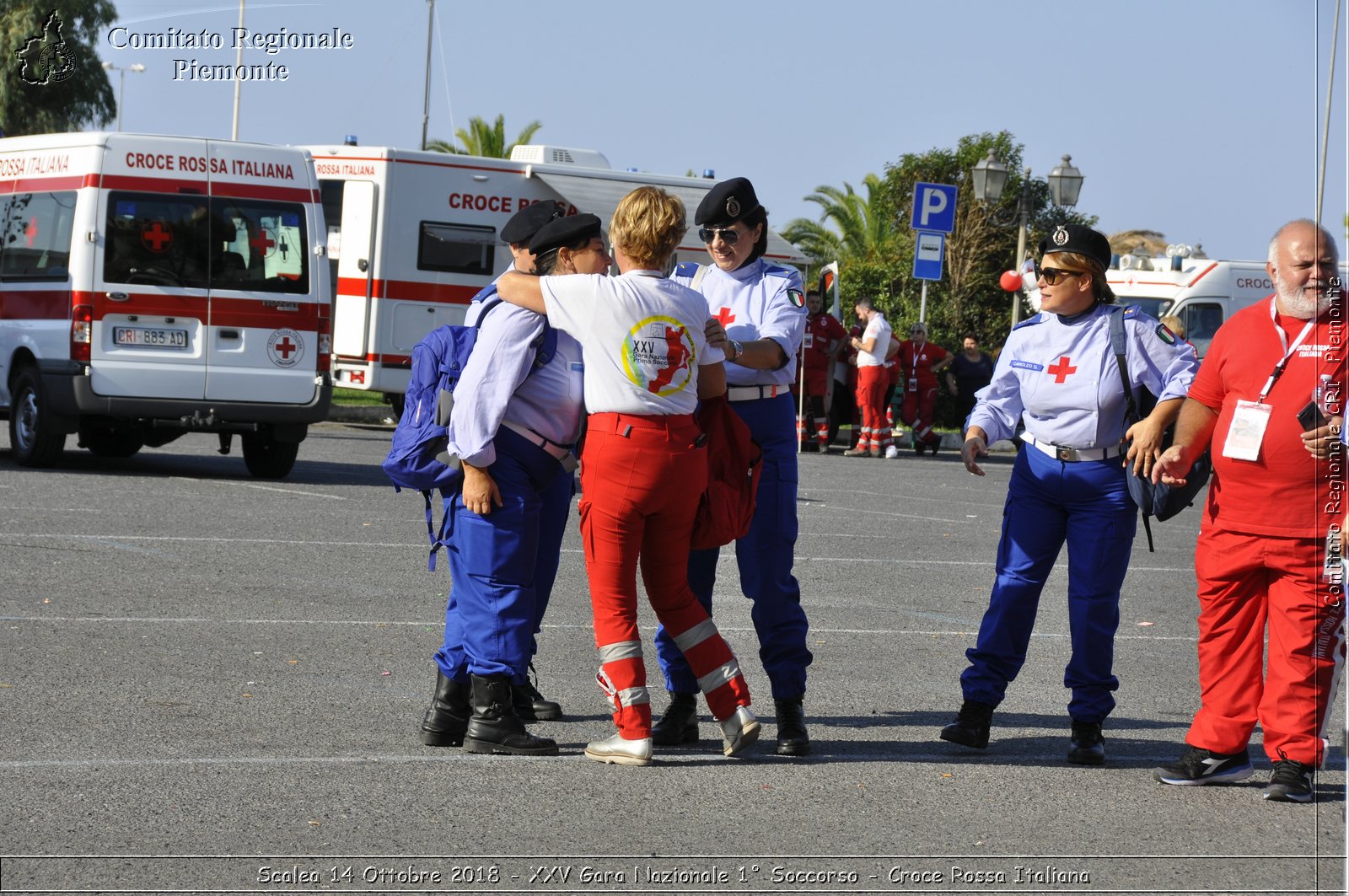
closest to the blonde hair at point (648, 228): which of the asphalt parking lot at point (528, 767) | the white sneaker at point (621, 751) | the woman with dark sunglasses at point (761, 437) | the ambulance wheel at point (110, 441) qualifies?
the woman with dark sunglasses at point (761, 437)

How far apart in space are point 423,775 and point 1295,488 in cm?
285

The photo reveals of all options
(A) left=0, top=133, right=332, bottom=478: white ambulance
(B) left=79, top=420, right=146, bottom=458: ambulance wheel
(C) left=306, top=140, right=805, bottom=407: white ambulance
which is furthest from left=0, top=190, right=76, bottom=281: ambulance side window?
(C) left=306, top=140, right=805, bottom=407: white ambulance

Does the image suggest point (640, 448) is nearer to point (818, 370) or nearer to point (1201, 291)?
point (818, 370)

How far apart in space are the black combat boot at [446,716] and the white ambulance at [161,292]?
9155 mm

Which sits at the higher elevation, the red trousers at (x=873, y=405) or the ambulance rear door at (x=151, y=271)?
the ambulance rear door at (x=151, y=271)

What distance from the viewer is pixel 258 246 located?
15.0 meters

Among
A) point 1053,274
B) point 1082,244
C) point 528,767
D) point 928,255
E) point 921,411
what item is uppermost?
point 928,255

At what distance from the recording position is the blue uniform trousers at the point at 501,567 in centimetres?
591

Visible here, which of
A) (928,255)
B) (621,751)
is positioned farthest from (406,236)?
(621,751)

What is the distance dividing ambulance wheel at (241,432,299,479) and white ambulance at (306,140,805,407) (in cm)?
565

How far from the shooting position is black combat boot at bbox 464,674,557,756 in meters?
5.95

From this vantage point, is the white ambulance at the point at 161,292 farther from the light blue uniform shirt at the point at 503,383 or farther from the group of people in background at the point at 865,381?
the light blue uniform shirt at the point at 503,383

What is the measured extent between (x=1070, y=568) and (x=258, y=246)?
33.1ft

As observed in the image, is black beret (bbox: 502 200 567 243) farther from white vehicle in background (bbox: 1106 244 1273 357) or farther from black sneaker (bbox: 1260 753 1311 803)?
white vehicle in background (bbox: 1106 244 1273 357)
